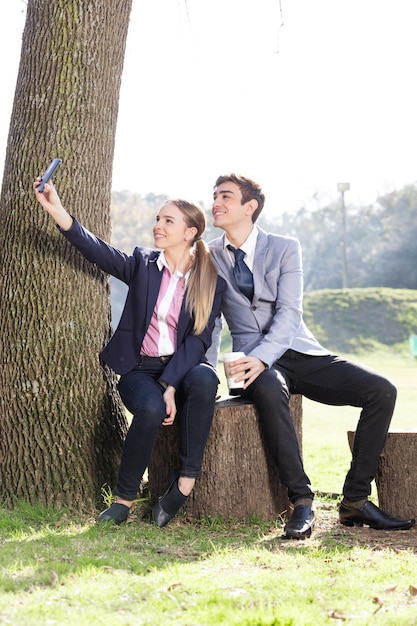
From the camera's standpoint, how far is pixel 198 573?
3.21 metres

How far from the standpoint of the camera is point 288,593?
2.96m

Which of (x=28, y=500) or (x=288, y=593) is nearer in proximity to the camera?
(x=288, y=593)

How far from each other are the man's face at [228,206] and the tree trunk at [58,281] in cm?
57

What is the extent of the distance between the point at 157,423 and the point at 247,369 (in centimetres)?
54

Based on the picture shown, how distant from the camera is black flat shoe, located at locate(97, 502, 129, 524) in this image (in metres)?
3.94

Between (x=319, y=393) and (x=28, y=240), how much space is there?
1.62 meters

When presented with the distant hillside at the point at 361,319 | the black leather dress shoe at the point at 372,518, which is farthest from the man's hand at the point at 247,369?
the distant hillside at the point at 361,319

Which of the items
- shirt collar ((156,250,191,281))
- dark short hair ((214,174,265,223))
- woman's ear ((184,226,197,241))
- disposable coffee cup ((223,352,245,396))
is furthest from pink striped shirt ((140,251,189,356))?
dark short hair ((214,174,265,223))

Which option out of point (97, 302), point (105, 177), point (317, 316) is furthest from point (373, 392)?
point (317, 316)

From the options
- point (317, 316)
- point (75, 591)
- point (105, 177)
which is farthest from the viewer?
point (317, 316)

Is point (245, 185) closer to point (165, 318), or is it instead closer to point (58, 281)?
point (165, 318)

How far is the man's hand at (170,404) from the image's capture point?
13.0 ft

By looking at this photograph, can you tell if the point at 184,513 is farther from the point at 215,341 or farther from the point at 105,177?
the point at 105,177

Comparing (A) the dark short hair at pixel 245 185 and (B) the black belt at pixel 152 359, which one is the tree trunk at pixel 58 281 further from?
(A) the dark short hair at pixel 245 185
